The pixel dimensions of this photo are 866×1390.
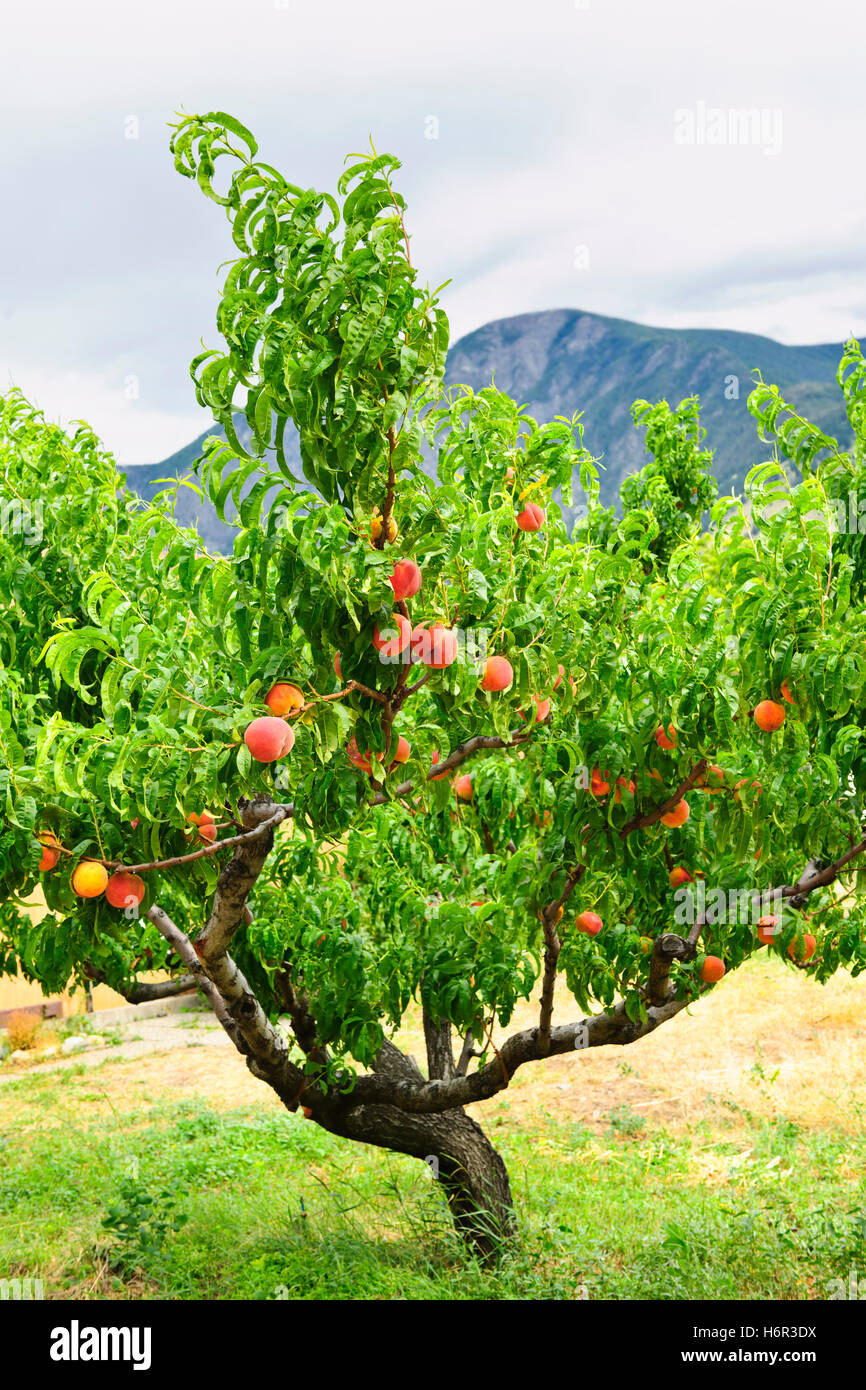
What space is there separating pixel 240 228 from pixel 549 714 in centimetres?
161

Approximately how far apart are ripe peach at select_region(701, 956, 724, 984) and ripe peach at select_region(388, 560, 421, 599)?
2.23 metres

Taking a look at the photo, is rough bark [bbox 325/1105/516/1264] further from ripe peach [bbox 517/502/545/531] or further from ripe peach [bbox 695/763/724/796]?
Answer: ripe peach [bbox 517/502/545/531]

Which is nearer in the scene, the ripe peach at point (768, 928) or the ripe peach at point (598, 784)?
the ripe peach at point (598, 784)

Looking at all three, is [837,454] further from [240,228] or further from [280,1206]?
[280,1206]

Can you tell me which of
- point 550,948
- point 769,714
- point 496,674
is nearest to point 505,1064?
point 550,948

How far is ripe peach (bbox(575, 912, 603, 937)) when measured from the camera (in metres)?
3.70

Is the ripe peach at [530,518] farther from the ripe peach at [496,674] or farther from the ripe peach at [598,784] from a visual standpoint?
the ripe peach at [598,784]

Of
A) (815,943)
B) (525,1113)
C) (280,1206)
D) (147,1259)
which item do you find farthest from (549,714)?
(525,1113)

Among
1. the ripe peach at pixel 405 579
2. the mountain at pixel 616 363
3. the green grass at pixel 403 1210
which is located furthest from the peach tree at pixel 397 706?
the mountain at pixel 616 363

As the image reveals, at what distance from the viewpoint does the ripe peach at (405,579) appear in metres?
2.00

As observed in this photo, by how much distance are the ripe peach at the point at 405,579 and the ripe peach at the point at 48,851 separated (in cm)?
100

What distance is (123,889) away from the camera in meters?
2.41

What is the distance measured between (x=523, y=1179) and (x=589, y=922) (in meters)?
3.07

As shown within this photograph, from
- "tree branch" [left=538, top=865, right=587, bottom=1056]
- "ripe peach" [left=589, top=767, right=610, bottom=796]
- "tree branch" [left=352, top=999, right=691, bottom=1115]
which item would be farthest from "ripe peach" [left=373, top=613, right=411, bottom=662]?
"tree branch" [left=352, top=999, right=691, bottom=1115]
